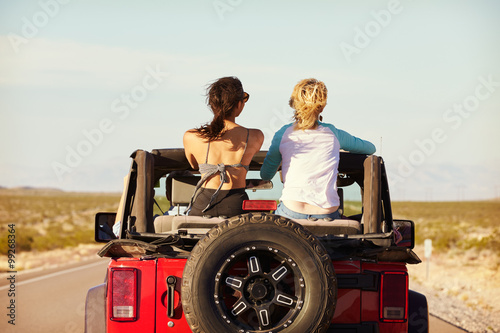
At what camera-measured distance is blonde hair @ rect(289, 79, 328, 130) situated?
5953 millimetres

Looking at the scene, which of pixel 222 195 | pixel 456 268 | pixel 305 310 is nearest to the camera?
pixel 305 310

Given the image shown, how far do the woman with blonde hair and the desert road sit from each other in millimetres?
5584

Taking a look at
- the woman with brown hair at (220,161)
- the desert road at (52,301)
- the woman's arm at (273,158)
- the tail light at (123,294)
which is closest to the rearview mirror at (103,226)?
the woman with brown hair at (220,161)

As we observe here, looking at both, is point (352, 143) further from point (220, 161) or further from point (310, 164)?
point (220, 161)

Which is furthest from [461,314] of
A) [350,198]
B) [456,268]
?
[456,268]

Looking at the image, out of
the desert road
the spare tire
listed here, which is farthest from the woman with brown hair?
the desert road

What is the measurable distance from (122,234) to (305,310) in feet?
5.39

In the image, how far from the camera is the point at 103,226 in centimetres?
620

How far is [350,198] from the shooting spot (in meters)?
7.07

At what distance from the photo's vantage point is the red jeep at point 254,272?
180 inches

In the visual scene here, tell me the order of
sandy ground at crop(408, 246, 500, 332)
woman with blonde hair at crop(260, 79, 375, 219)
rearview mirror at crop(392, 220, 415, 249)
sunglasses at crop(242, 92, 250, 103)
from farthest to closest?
sandy ground at crop(408, 246, 500, 332) → sunglasses at crop(242, 92, 250, 103) → rearview mirror at crop(392, 220, 415, 249) → woman with blonde hair at crop(260, 79, 375, 219)

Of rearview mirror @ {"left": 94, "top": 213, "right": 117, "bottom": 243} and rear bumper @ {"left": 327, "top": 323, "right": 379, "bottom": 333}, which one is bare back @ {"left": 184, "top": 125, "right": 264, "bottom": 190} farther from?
rear bumper @ {"left": 327, "top": 323, "right": 379, "bottom": 333}

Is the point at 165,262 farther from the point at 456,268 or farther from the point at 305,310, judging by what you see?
the point at 456,268

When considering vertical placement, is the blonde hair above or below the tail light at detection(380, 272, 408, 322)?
above
